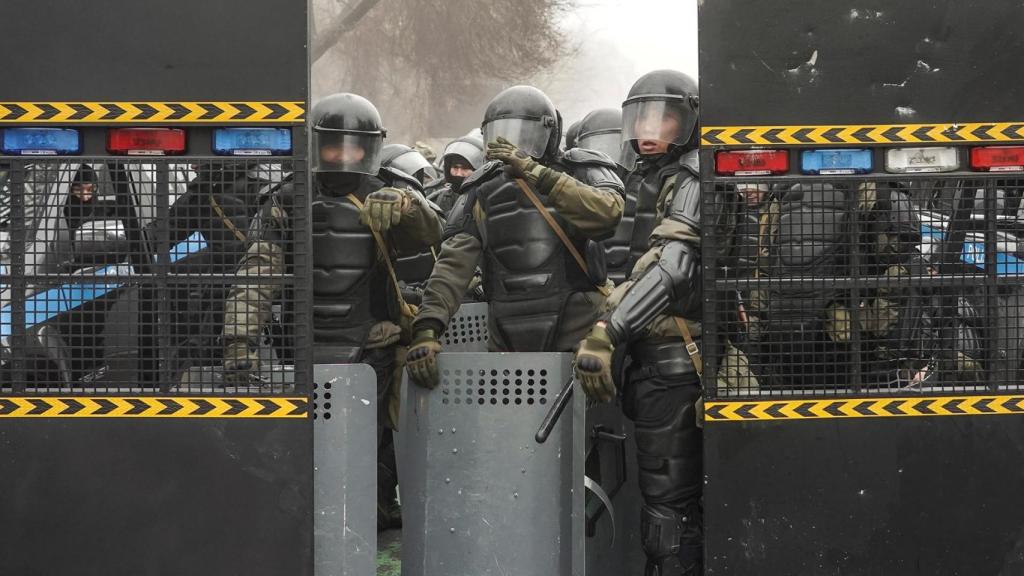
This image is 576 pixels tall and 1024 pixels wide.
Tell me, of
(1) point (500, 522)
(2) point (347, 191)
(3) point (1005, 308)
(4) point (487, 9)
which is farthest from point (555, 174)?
(4) point (487, 9)

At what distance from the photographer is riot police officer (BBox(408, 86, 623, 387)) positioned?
654cm

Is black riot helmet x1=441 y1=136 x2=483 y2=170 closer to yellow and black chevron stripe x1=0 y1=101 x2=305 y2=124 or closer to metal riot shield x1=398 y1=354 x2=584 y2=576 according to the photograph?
metal riot shield x1=398 y1=354 x2=584 y2=576

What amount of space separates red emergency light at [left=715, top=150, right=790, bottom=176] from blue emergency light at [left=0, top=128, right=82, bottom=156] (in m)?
2.25

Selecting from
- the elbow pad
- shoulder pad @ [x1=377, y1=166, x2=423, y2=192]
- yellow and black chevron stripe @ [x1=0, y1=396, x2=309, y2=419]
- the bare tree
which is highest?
the bare tree

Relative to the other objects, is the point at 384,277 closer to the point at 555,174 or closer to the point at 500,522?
the point at 555,174

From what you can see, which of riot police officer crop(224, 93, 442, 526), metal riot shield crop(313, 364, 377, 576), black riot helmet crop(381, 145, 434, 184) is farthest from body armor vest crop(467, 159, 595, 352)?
black riot helmet crop(381, 145, 434, 184)

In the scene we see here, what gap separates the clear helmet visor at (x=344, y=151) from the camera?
265 inches

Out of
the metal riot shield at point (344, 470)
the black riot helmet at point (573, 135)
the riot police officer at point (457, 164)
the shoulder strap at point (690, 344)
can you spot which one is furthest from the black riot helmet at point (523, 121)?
the riot police officer at point (457, 164)

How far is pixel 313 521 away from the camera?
4.49 meters

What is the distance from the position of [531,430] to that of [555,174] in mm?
1460

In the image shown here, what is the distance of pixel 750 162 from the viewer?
15.2 feet

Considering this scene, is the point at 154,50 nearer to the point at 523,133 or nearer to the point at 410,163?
the point at 523,133

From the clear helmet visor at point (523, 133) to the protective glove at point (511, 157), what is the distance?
0.37 metres

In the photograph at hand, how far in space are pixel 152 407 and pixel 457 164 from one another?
6.65 m
